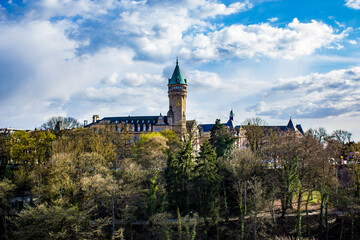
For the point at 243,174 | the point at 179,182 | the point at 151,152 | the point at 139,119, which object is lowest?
the point at 179,182

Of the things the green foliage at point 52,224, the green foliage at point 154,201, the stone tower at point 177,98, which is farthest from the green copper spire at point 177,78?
the green foliage at point 52,224

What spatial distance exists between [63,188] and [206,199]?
57.3ft

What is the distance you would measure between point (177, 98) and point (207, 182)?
144 ft

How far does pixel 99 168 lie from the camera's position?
125 feet

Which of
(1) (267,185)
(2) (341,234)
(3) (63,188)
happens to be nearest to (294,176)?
(1) (267,185)

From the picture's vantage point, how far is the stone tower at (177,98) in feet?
261

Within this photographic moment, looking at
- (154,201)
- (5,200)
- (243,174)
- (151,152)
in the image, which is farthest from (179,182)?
(5,200)

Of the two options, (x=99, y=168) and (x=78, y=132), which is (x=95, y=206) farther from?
(x=78, y=132)

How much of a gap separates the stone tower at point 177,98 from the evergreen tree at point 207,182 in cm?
3937

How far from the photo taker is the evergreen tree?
122ft

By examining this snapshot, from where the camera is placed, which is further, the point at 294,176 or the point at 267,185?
the point at 267,185

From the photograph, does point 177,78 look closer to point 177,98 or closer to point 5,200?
point 177,98

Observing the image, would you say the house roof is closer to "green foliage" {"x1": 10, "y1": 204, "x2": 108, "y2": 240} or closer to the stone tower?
the stone tower

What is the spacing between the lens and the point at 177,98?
262 feet
